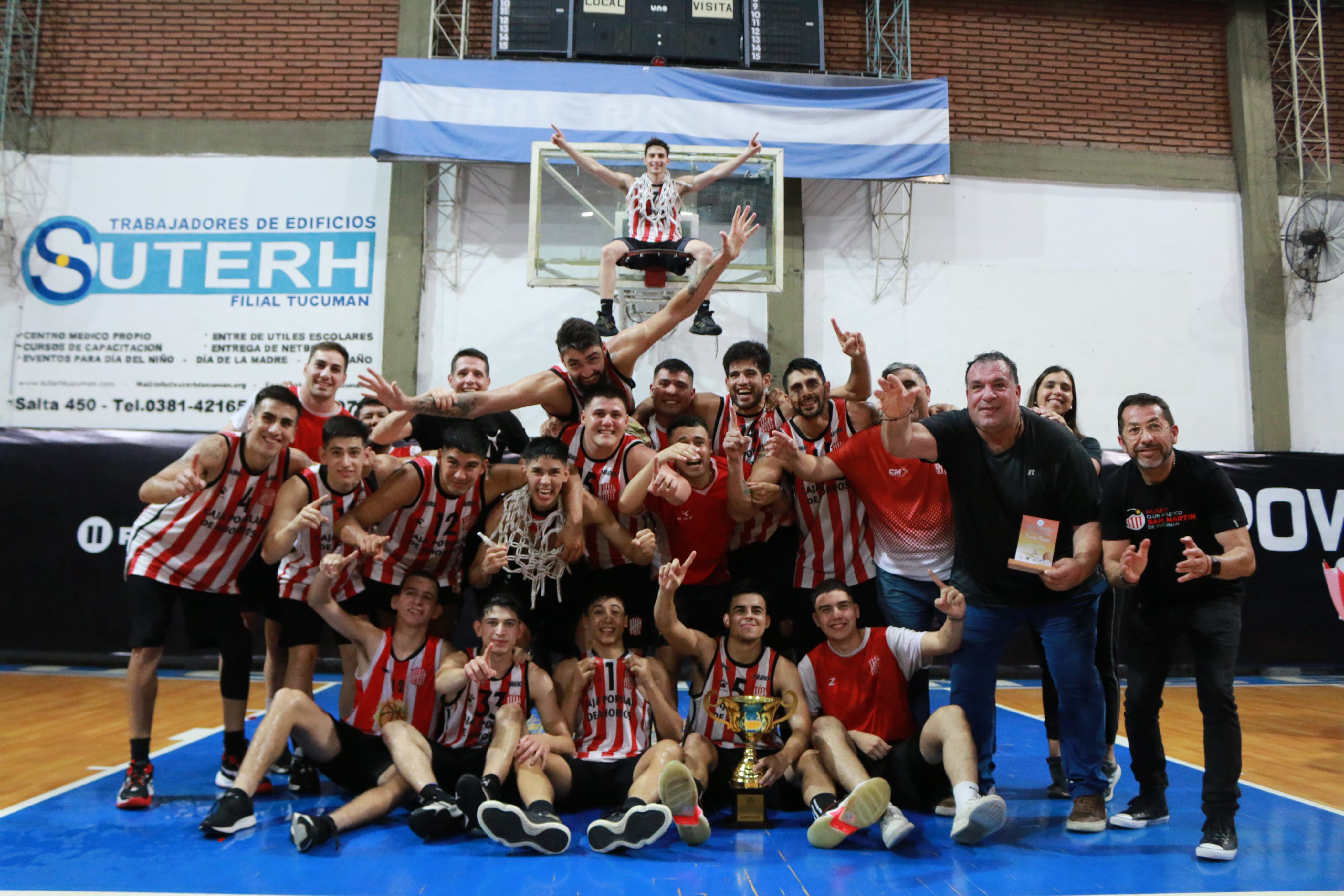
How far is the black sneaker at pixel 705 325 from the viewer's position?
334 inches

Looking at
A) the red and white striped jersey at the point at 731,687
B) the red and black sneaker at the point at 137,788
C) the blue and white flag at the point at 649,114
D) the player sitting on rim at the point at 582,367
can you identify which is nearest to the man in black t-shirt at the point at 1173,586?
the red and white striped jersey at the point at 731,687

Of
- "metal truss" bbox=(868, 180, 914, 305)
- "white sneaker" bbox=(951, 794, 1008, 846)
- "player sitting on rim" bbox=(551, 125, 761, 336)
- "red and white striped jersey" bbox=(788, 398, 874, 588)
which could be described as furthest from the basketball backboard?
"white sneaker" bbox=(951, 794, 1008, 846)

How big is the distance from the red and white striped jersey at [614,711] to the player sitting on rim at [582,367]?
137 cm

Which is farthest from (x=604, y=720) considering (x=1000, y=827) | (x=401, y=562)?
(x=1000, y=827)

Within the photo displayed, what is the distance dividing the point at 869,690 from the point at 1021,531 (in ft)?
3.52

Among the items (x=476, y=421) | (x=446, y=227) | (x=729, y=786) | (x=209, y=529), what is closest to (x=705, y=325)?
(x=476, y=421)

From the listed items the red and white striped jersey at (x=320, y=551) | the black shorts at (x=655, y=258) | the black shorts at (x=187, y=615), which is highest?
the black shorts at (x=655, y=258)

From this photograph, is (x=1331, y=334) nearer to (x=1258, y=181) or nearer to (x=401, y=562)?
(x=1258, y=181)

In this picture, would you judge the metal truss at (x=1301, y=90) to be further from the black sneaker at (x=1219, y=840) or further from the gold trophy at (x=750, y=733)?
the gold trophy at (x=750, y=733)

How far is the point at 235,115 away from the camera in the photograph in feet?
34.6

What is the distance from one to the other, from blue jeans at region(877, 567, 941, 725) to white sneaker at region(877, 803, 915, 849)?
776mm

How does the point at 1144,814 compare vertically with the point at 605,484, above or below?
below

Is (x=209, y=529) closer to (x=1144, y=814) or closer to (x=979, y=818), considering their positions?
(x=979, y=818)

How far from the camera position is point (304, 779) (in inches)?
173
